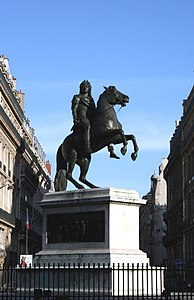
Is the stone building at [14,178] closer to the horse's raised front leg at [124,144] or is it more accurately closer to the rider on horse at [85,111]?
the rider on horse at [85,111]

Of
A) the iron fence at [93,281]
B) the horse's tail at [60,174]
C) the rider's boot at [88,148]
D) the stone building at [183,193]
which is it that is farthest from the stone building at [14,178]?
the iron fence at [93,281]

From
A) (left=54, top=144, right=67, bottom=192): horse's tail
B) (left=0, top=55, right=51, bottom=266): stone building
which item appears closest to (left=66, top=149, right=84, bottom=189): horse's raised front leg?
(left=54, top=144, right=67, bottom=192): horse's tail

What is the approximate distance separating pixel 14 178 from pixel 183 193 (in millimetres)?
18619

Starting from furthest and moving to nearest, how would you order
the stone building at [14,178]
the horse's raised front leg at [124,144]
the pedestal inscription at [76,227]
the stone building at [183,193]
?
the stone building at [183,193] < the stone building at [14,178] < the horse's raised front leg at [124,144] < the pedestal inscription at [76,227]

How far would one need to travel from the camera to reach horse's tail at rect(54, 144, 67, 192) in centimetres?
2250

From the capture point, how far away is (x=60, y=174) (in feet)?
74.4

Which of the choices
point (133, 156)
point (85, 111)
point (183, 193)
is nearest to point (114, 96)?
point (85, 111)

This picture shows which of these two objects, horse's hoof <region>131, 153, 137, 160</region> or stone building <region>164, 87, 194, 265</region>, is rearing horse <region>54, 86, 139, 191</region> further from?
stone building <region>164, 87, 194, 265</region>

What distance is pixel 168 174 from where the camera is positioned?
98312mm

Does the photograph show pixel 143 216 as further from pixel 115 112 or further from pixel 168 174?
pixel 115 112

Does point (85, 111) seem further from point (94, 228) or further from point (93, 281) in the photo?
point (93, 281)

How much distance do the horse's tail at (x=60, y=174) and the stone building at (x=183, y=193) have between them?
151ft

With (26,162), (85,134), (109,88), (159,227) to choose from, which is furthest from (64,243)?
(159,227)

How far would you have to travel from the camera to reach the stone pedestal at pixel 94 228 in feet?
64.5
